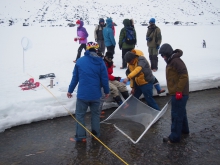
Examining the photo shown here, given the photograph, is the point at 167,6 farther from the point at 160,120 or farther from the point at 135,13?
the point at 160,120

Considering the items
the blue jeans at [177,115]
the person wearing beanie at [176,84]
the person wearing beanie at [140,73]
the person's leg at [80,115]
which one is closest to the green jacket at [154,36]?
the person wearing beanie at [140,73]

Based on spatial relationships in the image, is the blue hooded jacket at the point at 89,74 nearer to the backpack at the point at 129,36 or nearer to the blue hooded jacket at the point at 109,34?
the backpack at the point at 129,36

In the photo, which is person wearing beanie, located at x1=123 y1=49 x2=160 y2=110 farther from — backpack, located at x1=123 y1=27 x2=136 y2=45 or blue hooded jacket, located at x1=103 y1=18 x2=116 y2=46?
blue hooded jacket, located at x1=103 y1=18 x2=116 y2=46

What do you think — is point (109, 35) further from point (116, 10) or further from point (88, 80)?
point (116, 10)

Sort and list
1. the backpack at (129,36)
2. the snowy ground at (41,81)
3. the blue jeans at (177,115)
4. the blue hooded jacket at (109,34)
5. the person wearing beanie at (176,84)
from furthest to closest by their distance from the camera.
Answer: the blue hooded jacket at (109,34) < the backpack at (129,36) < the snowy ground at (41,81) < the blue jeans at (177,115) < the person wearing beanie at (176,84)

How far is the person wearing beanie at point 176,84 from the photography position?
12.6ft

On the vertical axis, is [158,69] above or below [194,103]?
above

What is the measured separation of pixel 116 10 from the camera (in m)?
58.2

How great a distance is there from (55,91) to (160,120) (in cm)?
292

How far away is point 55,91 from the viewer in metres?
6.43

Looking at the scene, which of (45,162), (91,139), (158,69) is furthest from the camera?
(158,69)

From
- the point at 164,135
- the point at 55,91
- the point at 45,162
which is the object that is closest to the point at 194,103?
the point at 164,135

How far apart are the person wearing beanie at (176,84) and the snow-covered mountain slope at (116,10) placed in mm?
40370

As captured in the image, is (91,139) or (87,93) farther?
(91,139)
